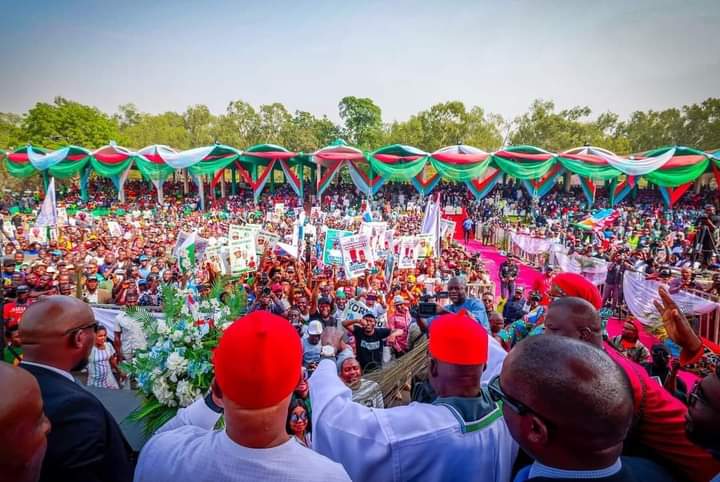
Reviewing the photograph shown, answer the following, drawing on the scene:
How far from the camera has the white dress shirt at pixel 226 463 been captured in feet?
3.65

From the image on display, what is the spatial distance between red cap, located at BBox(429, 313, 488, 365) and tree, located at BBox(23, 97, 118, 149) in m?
47.8

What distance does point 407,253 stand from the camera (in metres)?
8.31

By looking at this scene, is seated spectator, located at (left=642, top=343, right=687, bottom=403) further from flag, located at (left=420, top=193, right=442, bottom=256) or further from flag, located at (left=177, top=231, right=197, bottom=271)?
flag, located at (left=177, top=231, right=197, bottom=271)

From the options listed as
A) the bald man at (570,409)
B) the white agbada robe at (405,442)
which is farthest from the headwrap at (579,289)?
the bald man at (570,409)

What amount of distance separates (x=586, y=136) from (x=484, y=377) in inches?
2032

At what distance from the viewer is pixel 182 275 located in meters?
7.39

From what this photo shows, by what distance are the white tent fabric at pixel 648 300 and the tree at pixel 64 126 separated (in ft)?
153

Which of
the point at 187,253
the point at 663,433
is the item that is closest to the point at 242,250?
the point at 187,253

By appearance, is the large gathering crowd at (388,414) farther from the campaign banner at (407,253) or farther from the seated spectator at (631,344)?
the campaign banner at (407,253)

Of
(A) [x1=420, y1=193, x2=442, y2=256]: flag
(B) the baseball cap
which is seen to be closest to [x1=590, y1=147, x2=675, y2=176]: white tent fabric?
(A) [x1=420, y1=193, x2=442, y2=256]: flag

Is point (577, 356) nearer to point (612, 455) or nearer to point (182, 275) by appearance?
point (612, 455)

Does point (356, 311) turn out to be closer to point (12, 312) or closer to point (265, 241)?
point (265, 241)

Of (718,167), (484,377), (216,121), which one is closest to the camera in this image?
(484,377)

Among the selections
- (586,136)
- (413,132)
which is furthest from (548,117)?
(413,132)
